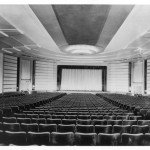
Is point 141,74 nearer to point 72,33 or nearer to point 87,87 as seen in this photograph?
point 87,87

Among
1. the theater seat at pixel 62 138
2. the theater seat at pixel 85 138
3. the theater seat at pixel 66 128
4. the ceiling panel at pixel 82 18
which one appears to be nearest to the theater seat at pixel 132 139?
the theater seat at pixel 85 138

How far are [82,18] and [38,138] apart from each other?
603 cm

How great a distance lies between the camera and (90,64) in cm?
2498

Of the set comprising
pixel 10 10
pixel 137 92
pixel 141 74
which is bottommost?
pixel 137 92

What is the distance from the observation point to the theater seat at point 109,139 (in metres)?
3.25

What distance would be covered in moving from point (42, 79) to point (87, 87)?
696cm

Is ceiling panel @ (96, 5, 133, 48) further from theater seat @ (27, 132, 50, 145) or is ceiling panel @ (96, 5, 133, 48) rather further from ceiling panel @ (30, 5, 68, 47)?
theater seat @ (27, 132, 50, 145)

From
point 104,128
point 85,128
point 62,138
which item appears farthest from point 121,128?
point 62,138

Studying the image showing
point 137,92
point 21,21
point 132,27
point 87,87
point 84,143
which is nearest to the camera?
point 84,143

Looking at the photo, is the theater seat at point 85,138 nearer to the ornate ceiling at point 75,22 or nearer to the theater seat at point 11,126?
the theater seat at point 11,126

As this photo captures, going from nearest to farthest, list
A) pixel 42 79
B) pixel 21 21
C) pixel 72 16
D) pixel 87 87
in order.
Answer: pixel 72 16 → pixel 21 21 → pixel 42 79 → pixel 87 87

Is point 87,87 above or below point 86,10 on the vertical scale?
below

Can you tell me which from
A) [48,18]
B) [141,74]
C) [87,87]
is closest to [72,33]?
[48,18]

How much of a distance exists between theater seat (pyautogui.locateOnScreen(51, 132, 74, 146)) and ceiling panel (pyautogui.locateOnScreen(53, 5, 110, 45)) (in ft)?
16.5
